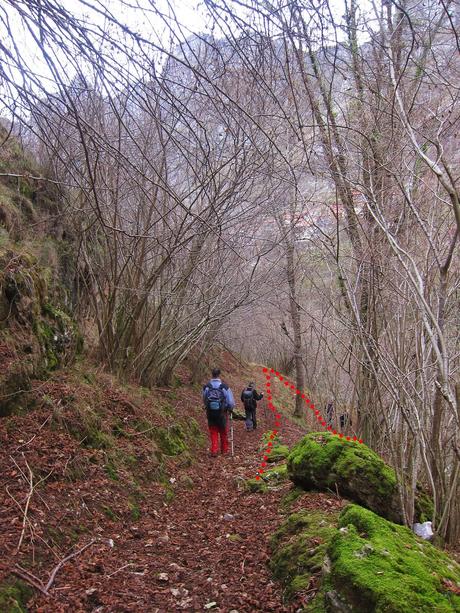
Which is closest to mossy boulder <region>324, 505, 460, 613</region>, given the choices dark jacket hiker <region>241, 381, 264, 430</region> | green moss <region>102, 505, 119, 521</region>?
green moss <region>102, 505, 119, 521</region>

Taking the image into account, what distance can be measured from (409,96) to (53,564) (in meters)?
5.63

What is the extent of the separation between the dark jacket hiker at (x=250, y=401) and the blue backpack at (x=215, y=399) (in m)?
3.45

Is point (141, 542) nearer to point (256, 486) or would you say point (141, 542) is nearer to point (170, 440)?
point (256, 486)

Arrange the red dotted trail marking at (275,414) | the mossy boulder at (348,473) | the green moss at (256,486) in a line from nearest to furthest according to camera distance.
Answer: the mossy boulder at (348,473) < the green moss at (256,486) < the red dotted trail marking at (275,414)

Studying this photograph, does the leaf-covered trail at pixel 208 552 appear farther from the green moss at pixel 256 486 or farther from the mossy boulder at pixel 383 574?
the mossy boulder at pixel 383 574

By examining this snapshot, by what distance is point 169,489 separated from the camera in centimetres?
628

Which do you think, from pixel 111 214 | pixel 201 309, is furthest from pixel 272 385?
pixel 111 214

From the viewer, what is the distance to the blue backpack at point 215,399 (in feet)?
28.6

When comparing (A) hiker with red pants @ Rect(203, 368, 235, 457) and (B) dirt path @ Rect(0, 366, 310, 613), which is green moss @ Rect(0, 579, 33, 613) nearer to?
(B) dirt path @ Rect(0, 366, 310, 613)

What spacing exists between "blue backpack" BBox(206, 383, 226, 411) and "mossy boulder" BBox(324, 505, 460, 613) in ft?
18.4

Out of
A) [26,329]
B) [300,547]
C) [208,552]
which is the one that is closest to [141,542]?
[208,552]

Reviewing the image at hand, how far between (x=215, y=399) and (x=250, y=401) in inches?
151

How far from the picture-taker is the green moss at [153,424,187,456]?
7.48 m

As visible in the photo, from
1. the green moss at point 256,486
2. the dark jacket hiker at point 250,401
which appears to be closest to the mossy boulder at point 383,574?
the green moss at point 256,486
